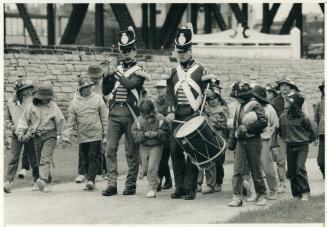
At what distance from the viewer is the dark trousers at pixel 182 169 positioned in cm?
→ 1134

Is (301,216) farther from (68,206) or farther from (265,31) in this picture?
(265,31)

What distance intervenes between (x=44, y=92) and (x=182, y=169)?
2.28 metres

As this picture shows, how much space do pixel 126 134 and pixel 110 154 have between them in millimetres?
382

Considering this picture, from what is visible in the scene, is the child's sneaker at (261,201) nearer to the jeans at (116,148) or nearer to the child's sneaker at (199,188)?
the child's sneaker at (199,188)

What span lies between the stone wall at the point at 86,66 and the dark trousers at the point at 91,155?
6.92 m

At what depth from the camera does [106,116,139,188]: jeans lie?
11.7m

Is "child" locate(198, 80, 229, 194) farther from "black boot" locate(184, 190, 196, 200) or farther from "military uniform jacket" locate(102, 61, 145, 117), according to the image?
"military uniform jacket" locate(102, 61, 145, 117)

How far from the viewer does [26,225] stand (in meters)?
8.86

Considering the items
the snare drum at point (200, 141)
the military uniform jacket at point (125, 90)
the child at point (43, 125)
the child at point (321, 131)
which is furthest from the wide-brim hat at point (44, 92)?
the child at point (321, 131)

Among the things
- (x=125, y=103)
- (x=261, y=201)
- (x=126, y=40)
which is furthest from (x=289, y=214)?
(x=126, y=40)

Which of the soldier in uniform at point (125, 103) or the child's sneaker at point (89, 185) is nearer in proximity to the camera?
the soldier in uniform at point (125, 103)

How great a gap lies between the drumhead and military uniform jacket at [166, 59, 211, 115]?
39 cm

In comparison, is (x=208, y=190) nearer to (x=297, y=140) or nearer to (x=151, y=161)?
(x=151, y=161)

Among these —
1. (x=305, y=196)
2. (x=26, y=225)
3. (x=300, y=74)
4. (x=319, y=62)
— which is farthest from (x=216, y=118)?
(x=319, y=62)
